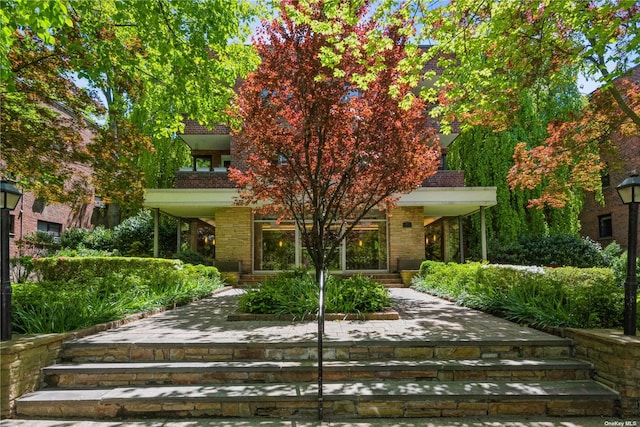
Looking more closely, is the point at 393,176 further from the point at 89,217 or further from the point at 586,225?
the point at 89,217

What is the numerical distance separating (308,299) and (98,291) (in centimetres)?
407

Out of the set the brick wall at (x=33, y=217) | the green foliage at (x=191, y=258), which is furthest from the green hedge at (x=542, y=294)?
the brick wall at (x=33, y=217)

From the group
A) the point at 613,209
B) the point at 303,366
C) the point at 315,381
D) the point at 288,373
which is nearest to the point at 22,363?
the point at 288,373

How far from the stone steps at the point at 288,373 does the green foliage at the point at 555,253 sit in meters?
10.9

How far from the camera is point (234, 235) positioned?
13.7 meters

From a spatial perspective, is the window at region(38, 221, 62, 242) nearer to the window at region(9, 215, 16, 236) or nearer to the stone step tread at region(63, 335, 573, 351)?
the window at region(9, 215, 16, 236)

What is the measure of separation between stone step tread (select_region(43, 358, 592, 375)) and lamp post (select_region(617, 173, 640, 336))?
0.72 m

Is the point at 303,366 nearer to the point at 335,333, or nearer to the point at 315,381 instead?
the point at 315,381

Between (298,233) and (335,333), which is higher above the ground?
(298,233)

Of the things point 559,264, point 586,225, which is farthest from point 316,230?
point 586,225

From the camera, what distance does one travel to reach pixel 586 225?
19391mm

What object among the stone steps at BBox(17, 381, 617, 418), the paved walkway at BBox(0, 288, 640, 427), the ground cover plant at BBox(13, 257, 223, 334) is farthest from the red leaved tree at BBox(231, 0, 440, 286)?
the ground cover plant at BBox(13, 257, 223, 334)

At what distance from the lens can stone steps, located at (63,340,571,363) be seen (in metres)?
4.78

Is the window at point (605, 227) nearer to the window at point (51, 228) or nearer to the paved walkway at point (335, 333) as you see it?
the paved walkway at point (335, 333)
